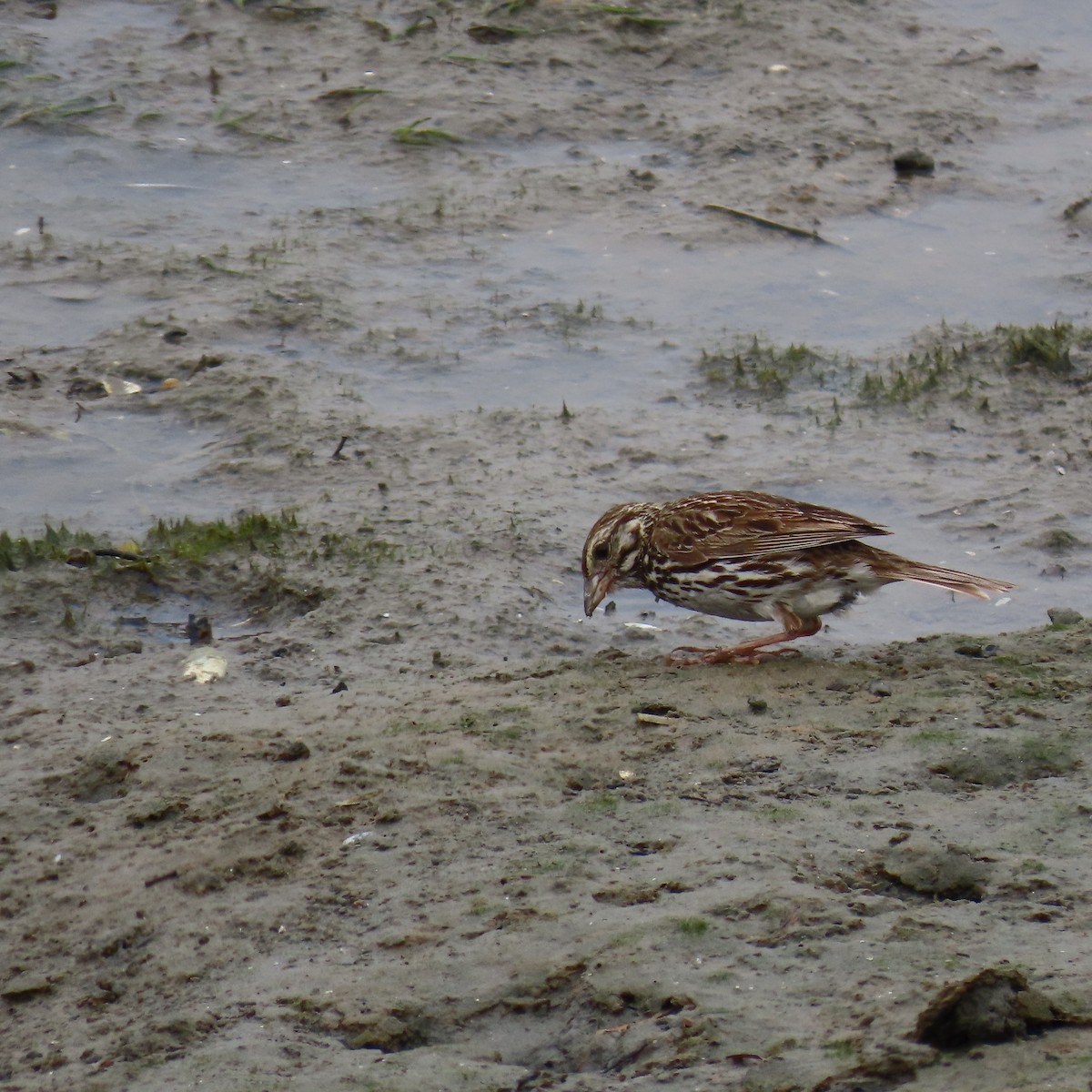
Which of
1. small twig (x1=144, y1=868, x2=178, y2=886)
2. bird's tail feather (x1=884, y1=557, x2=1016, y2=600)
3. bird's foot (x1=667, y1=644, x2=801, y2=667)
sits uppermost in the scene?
bird's tail feather (x1=884, y1=557, x2=1016, y2=600)

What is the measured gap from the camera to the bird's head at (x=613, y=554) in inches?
324

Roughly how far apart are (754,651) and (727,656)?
0.66ft

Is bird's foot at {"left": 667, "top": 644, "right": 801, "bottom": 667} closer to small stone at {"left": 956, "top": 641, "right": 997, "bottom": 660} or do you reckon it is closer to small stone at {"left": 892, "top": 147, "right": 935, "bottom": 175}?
small stone at {"left": 956, "top": 641, "right": 997, "bottom": 660}

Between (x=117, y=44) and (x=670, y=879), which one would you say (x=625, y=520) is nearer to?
(x=670, y=879)

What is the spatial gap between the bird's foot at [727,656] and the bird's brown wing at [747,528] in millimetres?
407

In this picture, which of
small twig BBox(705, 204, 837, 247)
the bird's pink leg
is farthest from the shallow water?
the bird's pink leg

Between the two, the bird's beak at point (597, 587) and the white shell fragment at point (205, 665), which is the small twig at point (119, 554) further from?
the bird's beak at point (597, 587)

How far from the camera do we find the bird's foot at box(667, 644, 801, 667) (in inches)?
310

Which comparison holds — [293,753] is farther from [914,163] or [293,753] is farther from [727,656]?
[914,163]

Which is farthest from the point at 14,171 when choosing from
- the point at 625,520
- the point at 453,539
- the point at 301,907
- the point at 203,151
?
the point at 301,907

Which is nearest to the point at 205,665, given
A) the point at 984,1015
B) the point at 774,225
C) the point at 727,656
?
the point at 727,656

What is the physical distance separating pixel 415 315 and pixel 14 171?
3695 millimetres

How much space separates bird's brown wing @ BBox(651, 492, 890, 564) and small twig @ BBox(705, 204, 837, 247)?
480 centimetres

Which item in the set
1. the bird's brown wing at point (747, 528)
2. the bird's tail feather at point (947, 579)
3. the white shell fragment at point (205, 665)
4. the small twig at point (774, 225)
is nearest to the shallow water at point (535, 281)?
the small twig at point (774, 225)
